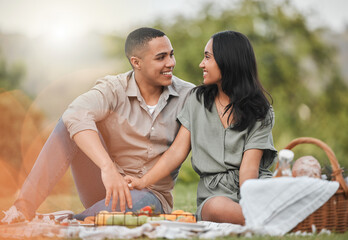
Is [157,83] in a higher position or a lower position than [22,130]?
higher

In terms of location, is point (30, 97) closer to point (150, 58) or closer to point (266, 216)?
point (150, 58)

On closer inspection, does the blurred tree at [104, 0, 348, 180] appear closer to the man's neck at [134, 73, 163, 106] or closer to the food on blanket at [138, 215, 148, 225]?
the man's neck at [134, 73, 163, 106]

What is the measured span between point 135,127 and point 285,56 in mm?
21989

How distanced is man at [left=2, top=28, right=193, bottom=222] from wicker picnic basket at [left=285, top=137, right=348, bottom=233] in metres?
1.26

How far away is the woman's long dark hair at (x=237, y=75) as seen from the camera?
143 inches

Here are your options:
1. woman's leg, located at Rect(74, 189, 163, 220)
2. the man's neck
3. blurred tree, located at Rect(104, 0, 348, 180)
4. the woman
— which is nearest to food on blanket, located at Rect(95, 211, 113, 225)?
woman's leg, located at Rect(74, 189, 163, 220)

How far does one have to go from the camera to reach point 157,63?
4.08 metres

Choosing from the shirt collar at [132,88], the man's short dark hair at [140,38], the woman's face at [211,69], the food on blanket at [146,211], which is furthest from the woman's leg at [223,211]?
the man's short dark hair at [140,38]

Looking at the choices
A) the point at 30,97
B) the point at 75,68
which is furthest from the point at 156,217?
the point at 75,68

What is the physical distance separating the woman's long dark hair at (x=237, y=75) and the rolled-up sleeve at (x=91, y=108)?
857mm

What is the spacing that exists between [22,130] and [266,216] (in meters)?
14.5

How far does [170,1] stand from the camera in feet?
91.3

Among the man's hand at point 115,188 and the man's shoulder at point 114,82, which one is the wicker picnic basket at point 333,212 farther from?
the man's shoulder at point 114,82

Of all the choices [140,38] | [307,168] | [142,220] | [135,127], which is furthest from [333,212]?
[140,38]
